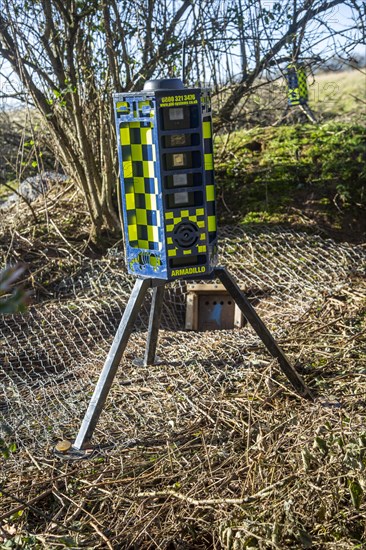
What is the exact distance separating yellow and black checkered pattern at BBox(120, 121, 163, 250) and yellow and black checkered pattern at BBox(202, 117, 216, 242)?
0.26m

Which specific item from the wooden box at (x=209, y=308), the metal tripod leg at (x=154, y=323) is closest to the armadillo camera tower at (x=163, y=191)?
the metal tripod leg at (x=154, y=323)

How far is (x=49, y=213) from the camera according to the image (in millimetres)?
6762

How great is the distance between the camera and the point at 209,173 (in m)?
3.22

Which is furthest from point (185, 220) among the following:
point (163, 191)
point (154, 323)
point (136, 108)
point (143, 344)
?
point (143, 344)

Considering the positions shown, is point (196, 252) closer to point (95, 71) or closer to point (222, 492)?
point (222, 492)

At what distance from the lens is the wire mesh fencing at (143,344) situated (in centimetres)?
355

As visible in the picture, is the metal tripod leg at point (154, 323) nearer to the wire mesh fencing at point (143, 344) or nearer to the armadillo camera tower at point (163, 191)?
the wire mesh fencing at point (143, 344)

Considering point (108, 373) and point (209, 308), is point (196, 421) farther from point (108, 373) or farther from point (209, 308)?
point (209, 308)

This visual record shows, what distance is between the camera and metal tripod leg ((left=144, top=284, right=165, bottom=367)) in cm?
387

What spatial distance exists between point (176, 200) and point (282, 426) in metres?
1.13

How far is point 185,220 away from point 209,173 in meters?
0.25

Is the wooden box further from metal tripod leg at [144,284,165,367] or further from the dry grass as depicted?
metal tripod leg at [144,284,165,367]

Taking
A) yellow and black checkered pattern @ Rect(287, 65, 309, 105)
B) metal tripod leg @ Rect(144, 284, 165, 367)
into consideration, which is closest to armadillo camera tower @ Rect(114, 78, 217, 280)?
metal tripod leg @ Rect(144, 284, 165, 367)

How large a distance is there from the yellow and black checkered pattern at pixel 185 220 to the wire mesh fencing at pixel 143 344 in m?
0.80
